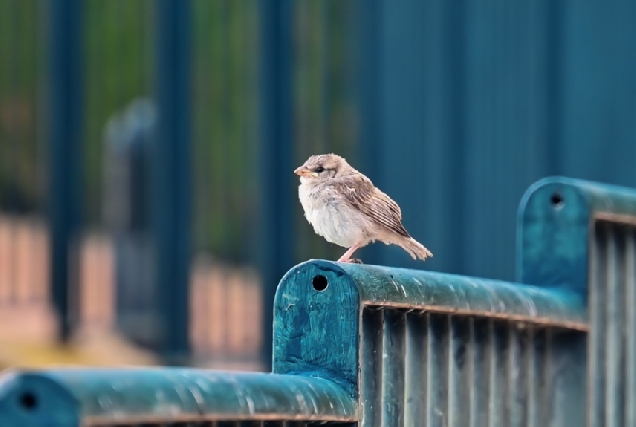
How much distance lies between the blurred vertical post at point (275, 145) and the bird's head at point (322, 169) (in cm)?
674

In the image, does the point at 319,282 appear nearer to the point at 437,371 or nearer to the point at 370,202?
the point at 437,371

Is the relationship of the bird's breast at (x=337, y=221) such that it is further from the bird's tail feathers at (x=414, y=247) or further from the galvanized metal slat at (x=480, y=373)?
the galvanized metal slat at (x=480, y=373)

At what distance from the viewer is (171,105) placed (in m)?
12.9

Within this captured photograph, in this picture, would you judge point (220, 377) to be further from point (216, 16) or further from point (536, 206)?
point (216, 16)

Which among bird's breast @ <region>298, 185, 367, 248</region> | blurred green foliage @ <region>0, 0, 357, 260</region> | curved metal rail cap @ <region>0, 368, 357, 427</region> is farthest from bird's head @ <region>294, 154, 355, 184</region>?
blurred green foliage @ <region>0, 0, 357, 260</region>

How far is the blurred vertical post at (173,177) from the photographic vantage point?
12.9m

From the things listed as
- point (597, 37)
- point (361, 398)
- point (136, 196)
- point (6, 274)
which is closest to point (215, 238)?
point (136, 196)

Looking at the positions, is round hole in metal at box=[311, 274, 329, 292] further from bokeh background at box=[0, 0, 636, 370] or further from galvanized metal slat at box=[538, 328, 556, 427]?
bokeh background at box=[0, 0, 636, 370]

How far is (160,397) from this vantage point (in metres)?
2.81

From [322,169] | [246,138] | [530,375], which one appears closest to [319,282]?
[530,375]

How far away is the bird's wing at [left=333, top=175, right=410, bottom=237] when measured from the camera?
18.3 feet

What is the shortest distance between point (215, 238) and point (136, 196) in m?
1.00

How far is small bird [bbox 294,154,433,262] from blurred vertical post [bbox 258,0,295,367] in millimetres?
6924

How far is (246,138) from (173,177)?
5.80ft
